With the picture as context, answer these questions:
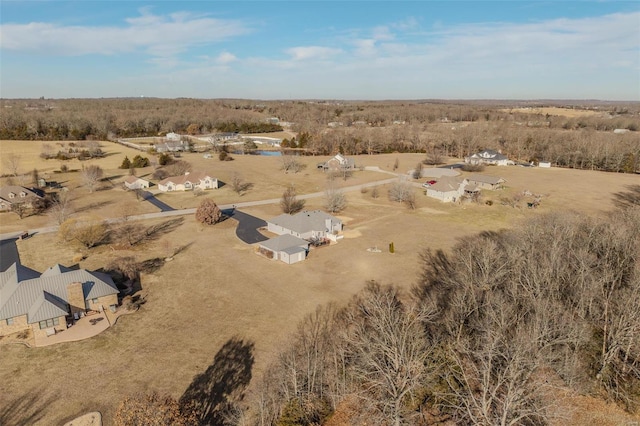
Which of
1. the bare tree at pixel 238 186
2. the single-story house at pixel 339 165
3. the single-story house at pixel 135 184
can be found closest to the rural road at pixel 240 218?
the bare tree at pixel 238 186

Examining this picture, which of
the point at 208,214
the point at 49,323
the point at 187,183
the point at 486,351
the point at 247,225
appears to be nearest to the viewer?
the point at 486,351

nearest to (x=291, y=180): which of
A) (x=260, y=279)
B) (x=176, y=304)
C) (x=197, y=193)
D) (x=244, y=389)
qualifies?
Answer: (x=197, y=193)

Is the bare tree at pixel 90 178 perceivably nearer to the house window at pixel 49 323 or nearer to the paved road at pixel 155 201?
the paved road at pixel 155 201

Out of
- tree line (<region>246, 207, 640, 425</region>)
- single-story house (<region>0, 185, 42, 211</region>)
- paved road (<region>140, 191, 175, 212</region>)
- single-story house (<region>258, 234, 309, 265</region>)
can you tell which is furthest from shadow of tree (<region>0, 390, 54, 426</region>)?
single-story house (<region>0, 185, 42, 211</region>)

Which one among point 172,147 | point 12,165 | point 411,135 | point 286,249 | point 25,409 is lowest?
point 25,409

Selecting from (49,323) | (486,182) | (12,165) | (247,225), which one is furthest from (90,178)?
(486,182)

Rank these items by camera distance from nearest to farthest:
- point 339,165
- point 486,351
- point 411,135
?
point 486,351
point 339,165
point 411,135

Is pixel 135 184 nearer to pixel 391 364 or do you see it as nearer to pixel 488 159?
pixel 391 364

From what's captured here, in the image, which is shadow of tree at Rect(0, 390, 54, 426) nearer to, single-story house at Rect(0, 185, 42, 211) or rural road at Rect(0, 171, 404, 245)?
rural road at Rect(0, 171, 404, 245)
